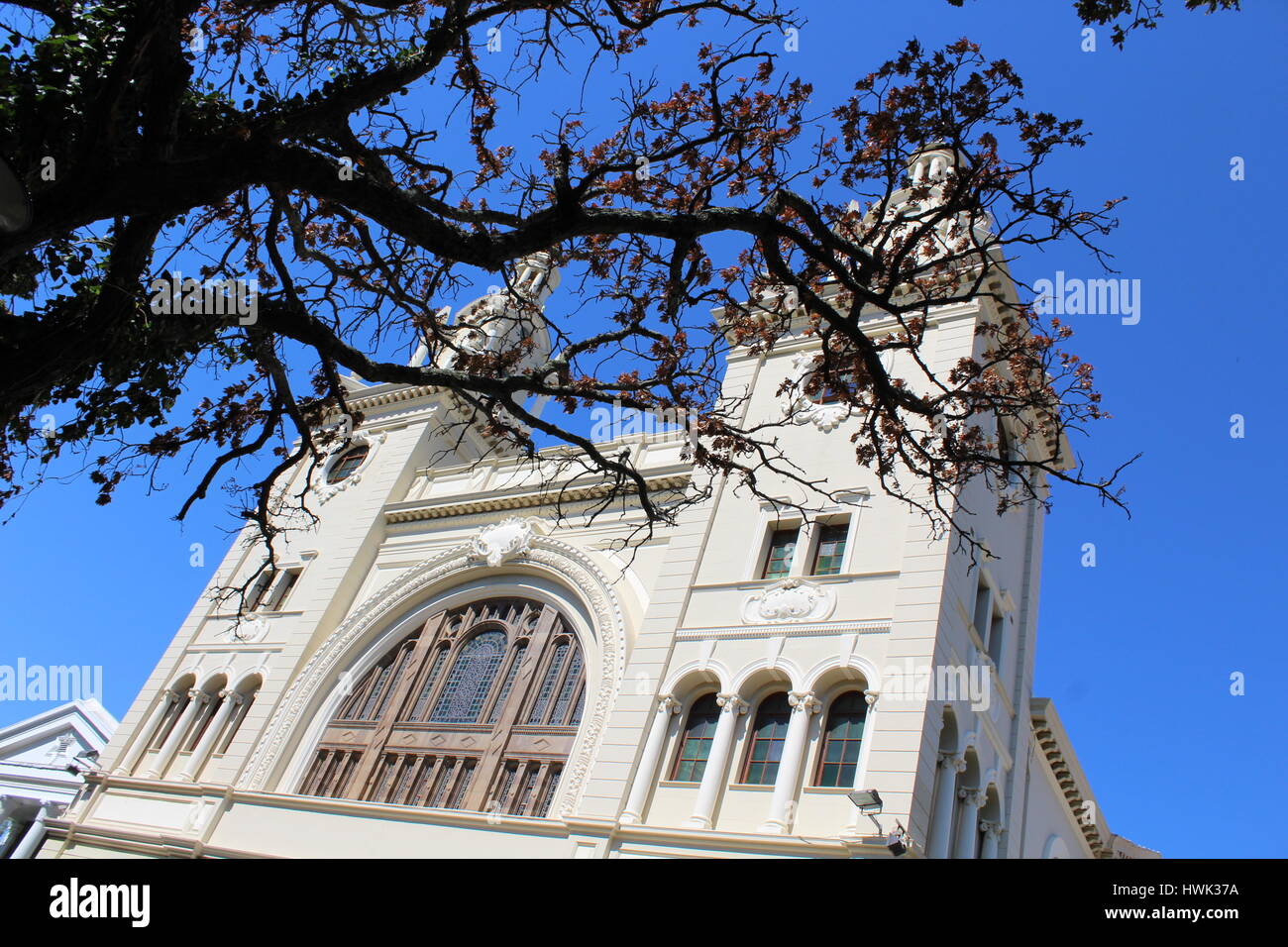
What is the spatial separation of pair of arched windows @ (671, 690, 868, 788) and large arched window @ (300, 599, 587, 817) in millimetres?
2733

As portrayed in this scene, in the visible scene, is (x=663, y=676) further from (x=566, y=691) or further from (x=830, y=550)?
(x=830, y=550)

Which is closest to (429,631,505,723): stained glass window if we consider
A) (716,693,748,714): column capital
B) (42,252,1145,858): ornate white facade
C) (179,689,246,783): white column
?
(42,252,1145,858): ornate white facade

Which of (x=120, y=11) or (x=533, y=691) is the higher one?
(x=533, y=691)

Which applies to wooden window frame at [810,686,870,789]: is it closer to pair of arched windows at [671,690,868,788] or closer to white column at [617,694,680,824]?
pair of arched windows at [671,690,868,788]

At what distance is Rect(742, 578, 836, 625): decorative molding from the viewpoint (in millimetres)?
16328

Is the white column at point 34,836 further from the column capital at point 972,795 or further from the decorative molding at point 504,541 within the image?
the column capital at point 972,795

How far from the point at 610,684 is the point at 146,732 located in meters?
13.5

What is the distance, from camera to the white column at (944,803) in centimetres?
1425

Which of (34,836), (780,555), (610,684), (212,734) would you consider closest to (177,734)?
(212,734)

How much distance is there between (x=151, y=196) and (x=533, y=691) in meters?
14.6

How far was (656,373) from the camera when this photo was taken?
1027 centimetres

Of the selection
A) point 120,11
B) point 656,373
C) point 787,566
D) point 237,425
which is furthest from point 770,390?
point 120,11

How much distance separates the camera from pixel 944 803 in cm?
1469
